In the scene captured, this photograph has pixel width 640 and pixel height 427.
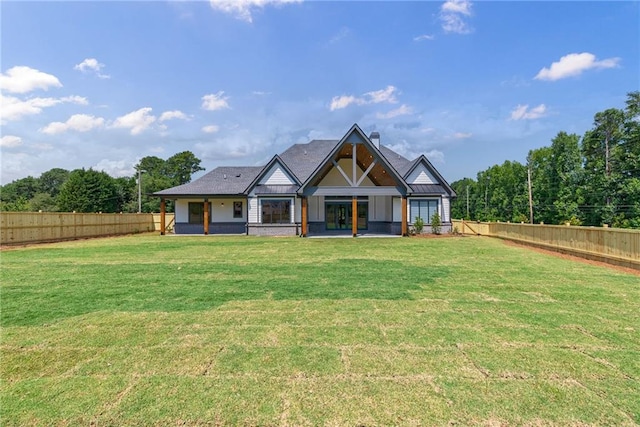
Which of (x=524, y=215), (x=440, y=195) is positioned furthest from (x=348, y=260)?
(x=524, y=215)

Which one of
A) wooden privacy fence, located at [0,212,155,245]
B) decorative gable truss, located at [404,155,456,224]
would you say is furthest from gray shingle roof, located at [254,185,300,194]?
wooden privacy fence, located at [0,212,155,245]

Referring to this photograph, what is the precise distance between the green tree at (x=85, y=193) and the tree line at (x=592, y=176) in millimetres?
55441

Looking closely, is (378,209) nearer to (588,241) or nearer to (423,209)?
(423,209)

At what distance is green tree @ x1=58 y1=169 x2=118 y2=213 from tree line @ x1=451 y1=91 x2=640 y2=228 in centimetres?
5544

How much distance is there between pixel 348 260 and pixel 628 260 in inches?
317

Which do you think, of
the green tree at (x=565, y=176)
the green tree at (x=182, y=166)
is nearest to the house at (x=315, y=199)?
the green tree at (x=565, y=176)

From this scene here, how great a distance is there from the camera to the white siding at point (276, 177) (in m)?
22.4

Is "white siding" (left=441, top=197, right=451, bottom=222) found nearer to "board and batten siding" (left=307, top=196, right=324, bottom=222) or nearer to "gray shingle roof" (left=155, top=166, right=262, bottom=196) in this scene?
"board and batten siding" (left=307, top=196, right=324, bottom=222)

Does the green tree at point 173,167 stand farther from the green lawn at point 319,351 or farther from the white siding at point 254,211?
the green lawn at point 319,351

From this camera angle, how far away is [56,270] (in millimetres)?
8836

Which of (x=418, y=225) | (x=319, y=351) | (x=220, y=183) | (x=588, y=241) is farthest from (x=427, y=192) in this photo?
(x=319, y=351)

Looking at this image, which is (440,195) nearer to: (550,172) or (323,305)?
(323,305)

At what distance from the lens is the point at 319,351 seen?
376 cm

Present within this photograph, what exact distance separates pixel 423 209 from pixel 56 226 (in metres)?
22.3
